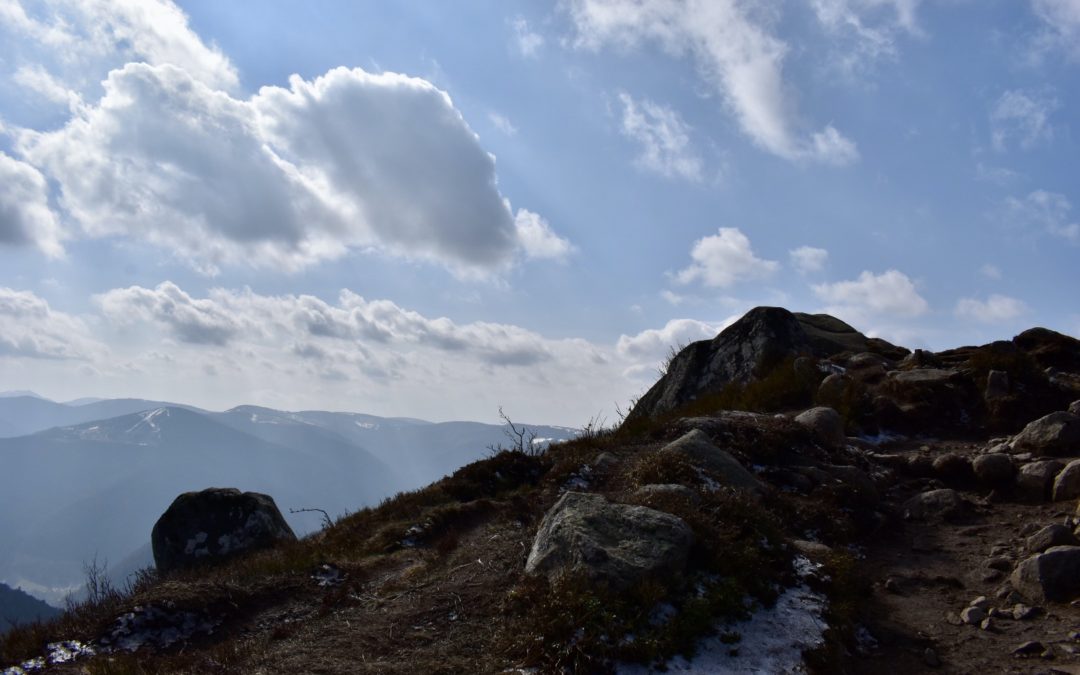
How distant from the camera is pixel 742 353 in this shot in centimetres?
2203

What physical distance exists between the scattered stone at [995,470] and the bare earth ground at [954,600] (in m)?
0.38

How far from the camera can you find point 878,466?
13.7 metres

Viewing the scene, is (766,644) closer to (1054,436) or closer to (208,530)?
(1054,436)

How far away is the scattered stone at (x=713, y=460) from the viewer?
36.7 feet

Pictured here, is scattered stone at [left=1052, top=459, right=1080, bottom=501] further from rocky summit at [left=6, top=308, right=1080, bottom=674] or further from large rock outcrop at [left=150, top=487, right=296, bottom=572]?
large rock outcrop at [left=150, top=487, right=296, bottom=572]

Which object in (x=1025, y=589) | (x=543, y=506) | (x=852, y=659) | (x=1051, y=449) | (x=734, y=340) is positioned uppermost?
(x=734, y=340)

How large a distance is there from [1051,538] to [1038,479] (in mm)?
3082

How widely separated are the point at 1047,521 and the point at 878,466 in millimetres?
3728

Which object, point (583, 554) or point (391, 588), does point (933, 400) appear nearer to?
point (583, 554)

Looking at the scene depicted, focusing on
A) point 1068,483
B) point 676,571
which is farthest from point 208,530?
point 1068,483

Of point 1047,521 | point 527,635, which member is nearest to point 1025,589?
point 1047,521

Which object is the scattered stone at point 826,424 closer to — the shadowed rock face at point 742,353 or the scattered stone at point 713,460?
the scattered stone at point 713,460

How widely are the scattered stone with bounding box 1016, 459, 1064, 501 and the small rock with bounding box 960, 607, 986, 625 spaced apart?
15.8 ft

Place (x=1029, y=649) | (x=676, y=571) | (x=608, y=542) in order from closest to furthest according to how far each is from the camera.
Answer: (x=1029, y=649) → (x=676, y=571) → (x=608, y=542)
